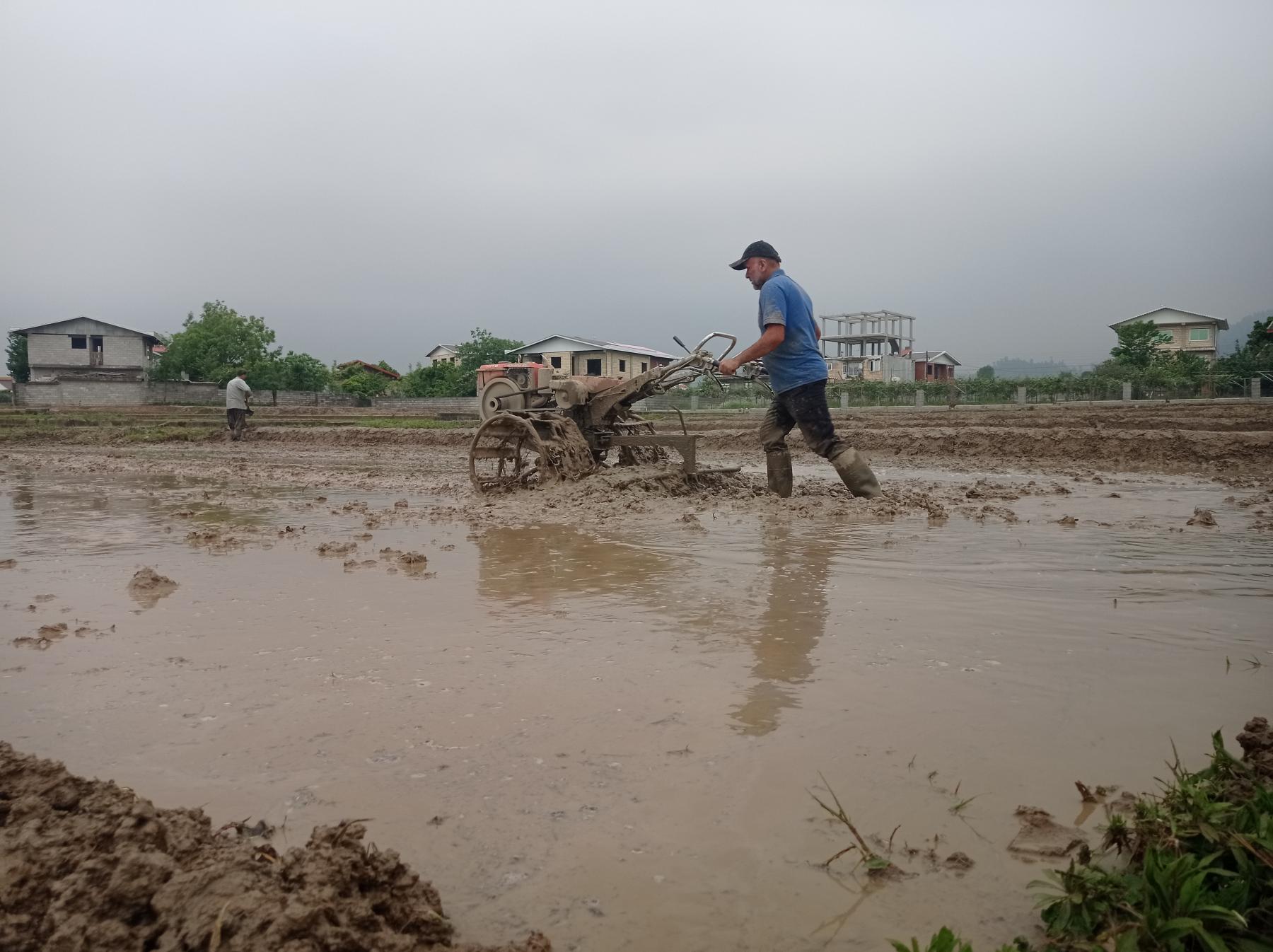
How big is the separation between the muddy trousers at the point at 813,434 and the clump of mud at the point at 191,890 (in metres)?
6.20

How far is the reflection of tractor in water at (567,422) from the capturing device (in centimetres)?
878

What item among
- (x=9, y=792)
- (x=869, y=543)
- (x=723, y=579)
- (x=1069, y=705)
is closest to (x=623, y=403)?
Answer: (x=869, y=543)

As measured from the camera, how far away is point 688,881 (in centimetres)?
195

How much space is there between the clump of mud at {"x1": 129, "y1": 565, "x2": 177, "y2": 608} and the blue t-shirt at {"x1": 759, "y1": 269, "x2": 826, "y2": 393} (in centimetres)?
496

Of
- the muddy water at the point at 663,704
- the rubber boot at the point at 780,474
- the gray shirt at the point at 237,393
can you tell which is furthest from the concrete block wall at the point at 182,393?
the muddy water at the point at 663,704

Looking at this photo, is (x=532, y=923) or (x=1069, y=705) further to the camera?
(x=1069, y=705)

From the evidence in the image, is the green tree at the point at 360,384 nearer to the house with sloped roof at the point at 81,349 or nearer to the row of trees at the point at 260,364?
the row of trees at the point at 260,364

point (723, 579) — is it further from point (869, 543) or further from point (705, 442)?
point (705, 442)

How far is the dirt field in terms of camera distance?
1.98m

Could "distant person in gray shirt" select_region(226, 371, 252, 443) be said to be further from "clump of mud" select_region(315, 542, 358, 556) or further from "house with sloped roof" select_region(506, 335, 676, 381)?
"house with sloped roof" select_region(506, 335, 676, 381)

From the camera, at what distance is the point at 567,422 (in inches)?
361

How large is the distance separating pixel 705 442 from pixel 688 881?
701 inches

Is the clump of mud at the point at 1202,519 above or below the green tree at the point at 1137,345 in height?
below

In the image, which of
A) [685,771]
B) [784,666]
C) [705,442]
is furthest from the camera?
[705,442]
